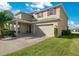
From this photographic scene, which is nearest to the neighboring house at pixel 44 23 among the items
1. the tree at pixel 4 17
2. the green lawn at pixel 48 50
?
the tree at pixel 4 17

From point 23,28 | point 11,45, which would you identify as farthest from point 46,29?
point 11,45

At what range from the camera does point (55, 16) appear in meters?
13.9

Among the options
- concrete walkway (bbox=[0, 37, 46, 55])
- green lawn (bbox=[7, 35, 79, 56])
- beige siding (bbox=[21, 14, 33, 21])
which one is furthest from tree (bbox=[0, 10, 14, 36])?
green lawn (bbox=[7, 35, 79, 56])

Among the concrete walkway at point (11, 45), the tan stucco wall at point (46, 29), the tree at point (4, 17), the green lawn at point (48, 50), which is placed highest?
the tree at point (4, 17)

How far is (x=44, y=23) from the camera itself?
13.7 meters

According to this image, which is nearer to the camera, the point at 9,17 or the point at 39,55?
the point at 39,55

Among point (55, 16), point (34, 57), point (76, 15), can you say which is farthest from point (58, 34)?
point (34, 57)

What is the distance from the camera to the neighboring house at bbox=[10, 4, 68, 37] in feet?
42.0

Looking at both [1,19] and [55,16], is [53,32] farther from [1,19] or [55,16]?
[1,19]

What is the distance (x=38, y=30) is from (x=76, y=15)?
5.84m

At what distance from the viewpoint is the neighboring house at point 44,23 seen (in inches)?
504

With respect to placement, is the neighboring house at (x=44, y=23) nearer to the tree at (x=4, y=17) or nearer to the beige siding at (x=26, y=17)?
the beige siding at (x=26, y=17)

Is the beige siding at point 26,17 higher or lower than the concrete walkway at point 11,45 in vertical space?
higher

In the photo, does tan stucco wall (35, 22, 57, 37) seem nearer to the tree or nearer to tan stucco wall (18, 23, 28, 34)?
tan stucco wall (18, 23, 28, 34)
